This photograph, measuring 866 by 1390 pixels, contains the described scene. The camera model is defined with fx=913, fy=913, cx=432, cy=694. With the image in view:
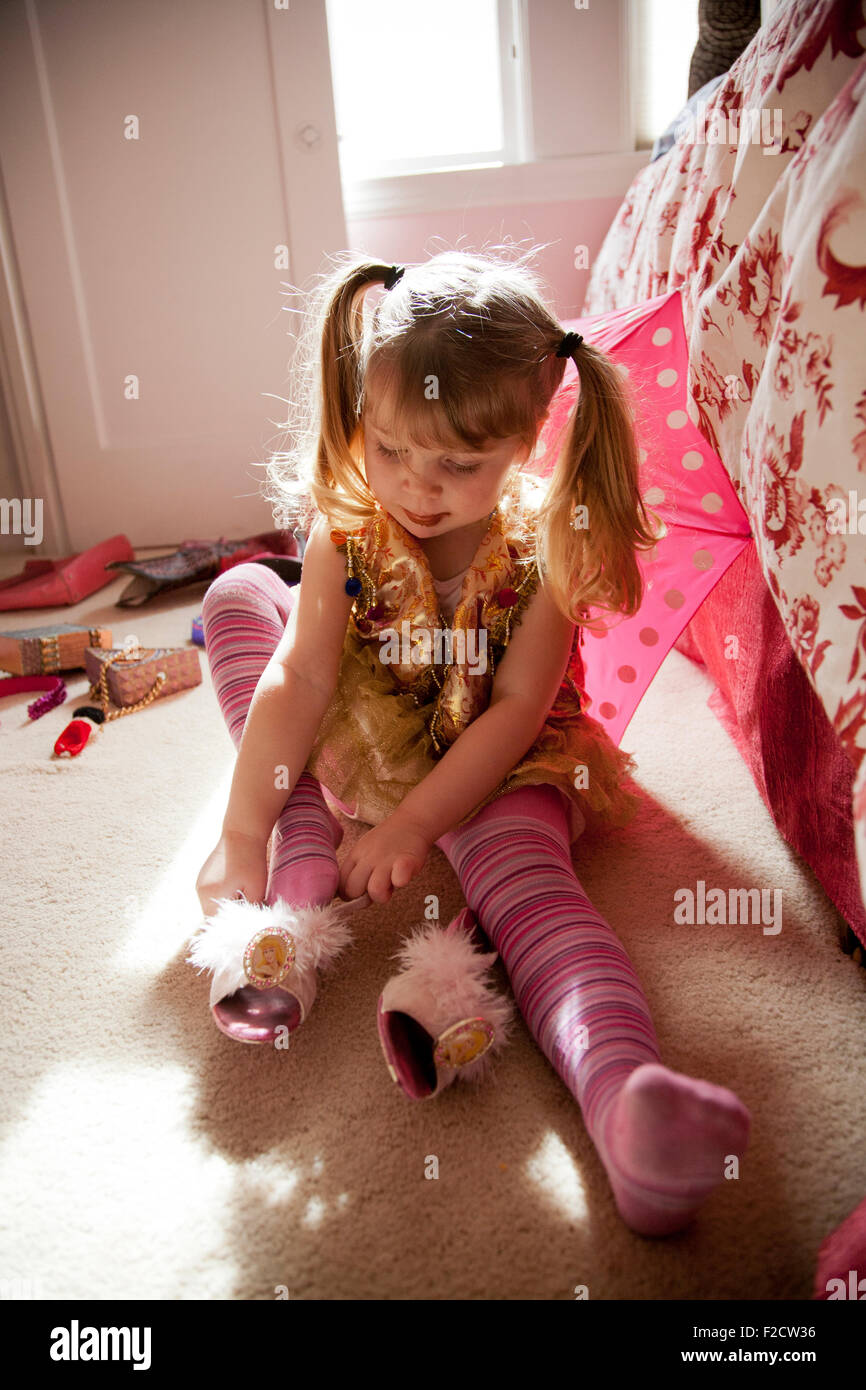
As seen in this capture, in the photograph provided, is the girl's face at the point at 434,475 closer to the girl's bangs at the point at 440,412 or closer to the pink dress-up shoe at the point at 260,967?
the girl's bangs at the point at 440,412

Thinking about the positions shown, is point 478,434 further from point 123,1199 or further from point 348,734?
point 123,1199

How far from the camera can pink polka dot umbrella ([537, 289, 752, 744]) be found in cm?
88

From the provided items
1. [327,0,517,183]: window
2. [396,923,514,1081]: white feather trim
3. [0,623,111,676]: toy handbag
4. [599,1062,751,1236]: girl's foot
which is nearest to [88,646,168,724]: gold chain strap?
[0,623,111,676]: toy handbag

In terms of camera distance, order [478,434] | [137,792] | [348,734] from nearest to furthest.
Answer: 1. [478,434]
2. [348,734]
3. [137,792]

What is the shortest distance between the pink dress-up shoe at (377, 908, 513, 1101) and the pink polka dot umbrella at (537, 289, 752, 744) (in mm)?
388

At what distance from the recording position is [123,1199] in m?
0.54

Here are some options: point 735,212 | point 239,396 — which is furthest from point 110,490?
point 735,212

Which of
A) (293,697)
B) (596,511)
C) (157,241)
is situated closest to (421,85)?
(157,241)

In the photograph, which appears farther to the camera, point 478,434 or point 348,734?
point 348,734

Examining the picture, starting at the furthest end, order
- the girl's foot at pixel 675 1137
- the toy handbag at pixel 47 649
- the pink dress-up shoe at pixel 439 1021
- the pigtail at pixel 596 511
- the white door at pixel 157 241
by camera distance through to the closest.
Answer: the white door at pixel 157 241
the toy handbag at pixel 47 649
the pigtail at pixel 596 511
the pink dress-up shoe at pixel 439 1021
the girl's foot at pixel 675 1137

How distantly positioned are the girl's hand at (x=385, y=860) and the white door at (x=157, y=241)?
55.7 inches

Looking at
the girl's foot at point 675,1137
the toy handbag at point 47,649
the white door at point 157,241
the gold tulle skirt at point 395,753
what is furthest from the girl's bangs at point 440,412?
the white door at point 157,241

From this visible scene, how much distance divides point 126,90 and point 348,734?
1808mm

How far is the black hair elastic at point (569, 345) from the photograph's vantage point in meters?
0.77
